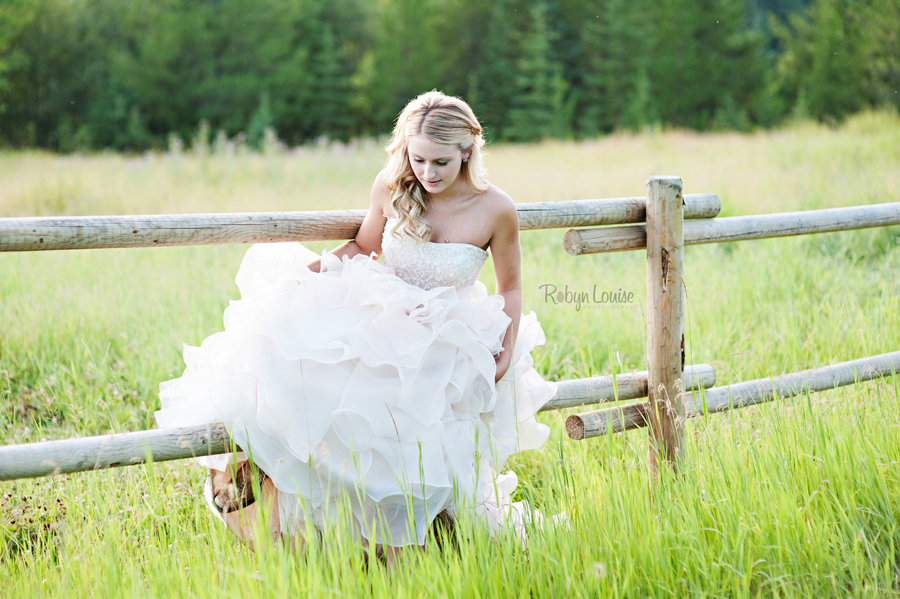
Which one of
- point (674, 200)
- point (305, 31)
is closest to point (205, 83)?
point (305, 31)

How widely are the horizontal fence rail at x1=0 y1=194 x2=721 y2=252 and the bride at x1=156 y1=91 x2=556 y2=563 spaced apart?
5.1 inches

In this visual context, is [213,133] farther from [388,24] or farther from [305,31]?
[388,24]

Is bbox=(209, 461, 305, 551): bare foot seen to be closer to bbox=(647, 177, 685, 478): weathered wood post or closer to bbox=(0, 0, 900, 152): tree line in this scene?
bbox=(647, 177, 685, 478): weathered wood post

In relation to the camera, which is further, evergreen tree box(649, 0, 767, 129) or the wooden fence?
evergreen tree box(649, 0, 767, 129)

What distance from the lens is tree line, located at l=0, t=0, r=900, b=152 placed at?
22078mm

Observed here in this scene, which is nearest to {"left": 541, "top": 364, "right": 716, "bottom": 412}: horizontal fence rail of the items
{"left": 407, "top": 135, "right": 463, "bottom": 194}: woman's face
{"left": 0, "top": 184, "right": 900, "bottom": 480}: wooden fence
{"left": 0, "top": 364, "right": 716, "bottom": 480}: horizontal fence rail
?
{"left": 0, "top": 184, "right": 900, "bottom": 480}: wooden fence

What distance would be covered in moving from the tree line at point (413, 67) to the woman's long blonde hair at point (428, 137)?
67.6ft

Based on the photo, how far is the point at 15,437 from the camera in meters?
3.19

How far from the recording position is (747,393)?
10.2 ft

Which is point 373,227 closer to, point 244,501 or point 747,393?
point 244,501

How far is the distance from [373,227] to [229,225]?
583 millimetres

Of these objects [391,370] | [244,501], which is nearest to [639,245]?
[391,370]

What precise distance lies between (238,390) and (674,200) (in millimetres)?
1978

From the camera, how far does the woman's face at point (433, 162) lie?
2.51 m
